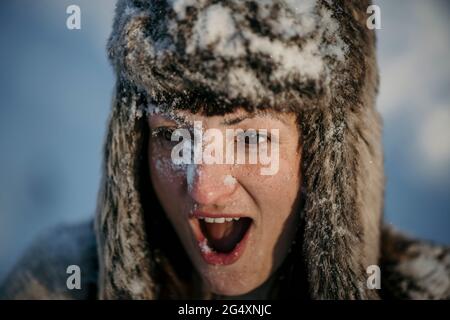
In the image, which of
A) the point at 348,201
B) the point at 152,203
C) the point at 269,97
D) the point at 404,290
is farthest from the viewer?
the point at 152,203

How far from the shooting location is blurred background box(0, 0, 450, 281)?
95.7 inches

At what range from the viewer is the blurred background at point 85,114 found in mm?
2432

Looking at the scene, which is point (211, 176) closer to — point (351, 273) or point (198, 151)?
point (198, 151)

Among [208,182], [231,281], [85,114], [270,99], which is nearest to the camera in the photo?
[270,99]

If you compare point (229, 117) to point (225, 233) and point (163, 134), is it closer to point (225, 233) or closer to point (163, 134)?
point (163, 134)

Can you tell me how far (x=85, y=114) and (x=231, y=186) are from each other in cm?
206

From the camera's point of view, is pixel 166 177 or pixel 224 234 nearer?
pixel 166 177

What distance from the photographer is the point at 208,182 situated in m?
1.11

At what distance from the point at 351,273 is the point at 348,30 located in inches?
24.4

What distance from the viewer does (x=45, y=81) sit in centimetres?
298

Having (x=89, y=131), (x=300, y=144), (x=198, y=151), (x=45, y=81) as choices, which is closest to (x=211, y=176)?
(x=198, y=151)

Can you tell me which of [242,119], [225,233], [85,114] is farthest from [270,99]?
[85,114]
